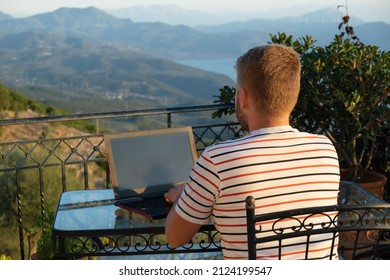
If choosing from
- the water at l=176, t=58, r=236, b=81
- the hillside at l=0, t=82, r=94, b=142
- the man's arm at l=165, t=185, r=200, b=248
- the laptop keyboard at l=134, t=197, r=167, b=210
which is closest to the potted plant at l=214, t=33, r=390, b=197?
the laptop keyboard at l=134, t=197, r=167, b=210

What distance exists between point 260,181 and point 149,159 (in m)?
0.78

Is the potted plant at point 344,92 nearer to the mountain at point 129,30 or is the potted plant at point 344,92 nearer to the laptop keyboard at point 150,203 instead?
the laptop keyboard at point 150,203

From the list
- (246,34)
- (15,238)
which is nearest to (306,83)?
(15,238)

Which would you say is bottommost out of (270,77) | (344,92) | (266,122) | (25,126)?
(25,126)

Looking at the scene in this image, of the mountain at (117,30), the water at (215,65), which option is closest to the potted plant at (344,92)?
the water at (215,65)

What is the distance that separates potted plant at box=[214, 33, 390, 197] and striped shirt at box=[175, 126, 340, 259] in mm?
1931

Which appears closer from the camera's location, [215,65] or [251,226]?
[251,226]

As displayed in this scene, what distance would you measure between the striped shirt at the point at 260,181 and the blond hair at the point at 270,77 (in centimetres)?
7

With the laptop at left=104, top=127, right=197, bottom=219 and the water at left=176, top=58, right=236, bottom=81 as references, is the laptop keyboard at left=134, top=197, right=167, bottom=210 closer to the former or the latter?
the laptop at left=104, top=127, right=197, bottom=219

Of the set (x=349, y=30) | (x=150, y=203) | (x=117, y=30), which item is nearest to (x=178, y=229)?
(x=150, y=203)

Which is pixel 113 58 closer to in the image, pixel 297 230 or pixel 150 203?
pixel 150 203

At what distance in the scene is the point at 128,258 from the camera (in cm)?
235

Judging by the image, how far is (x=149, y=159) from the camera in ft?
7.32

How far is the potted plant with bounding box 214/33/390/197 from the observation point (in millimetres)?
3531
